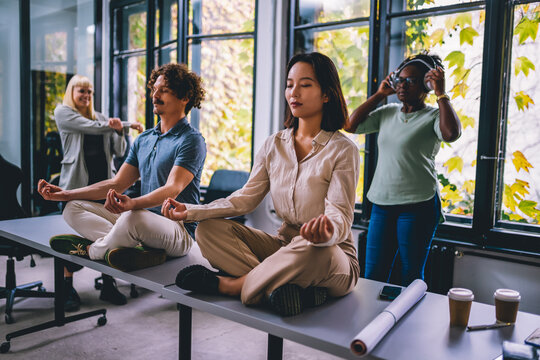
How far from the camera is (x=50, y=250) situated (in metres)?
2.20

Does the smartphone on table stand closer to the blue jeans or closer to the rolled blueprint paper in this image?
the rolled blueprint paper

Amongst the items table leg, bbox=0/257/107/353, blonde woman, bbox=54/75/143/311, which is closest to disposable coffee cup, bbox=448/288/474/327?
table leg, bbox=0/257/107/353

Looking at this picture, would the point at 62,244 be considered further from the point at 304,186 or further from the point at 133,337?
the point at 304,186

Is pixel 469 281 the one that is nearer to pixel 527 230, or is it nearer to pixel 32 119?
pixel 527 230

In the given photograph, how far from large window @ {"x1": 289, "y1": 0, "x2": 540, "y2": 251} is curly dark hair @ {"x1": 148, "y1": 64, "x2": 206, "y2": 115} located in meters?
1.60

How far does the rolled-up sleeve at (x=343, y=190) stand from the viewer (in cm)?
151

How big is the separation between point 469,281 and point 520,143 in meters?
0.96

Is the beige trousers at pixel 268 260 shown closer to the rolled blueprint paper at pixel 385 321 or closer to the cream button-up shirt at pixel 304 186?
the cream button-up shirt at pixel 304 186

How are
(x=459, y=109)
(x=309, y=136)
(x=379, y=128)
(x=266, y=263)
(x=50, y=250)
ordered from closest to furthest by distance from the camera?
1. (x=266, y=263)
2. (x=309, y=136)
3. (x=50, y=250)
4. (x=379, y=128)
5. (x=459, y=109)

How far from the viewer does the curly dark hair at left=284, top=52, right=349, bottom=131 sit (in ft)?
5.68

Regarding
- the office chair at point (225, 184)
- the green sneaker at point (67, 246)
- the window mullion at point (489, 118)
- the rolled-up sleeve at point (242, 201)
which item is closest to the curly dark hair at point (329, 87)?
the rolled-up sleeve at point (242, 201)

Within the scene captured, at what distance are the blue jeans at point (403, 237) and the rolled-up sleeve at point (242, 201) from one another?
0.80 meters

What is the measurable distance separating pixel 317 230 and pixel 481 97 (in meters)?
2.28

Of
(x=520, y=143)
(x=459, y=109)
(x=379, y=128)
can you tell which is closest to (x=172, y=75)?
(x=379, y=128)
